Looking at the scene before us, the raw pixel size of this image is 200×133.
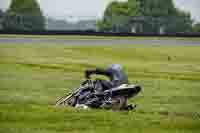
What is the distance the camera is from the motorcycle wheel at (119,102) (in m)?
8.12

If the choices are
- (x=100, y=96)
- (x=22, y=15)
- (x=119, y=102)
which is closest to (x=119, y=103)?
(x=119, y=102)

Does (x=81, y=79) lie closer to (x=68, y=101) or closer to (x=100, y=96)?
(x=68, y=101)

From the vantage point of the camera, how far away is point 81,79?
9.85m

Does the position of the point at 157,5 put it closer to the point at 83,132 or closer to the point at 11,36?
Result: the point at 11,36

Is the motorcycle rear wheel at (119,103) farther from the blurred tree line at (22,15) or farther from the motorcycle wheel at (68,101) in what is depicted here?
the blurred tree line at (22,15)

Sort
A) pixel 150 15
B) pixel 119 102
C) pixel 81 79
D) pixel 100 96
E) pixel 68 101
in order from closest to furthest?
pixel 119 102 → pixel 100 96 → pixel 68 101 → pixel 150 15 → pixel 81 79

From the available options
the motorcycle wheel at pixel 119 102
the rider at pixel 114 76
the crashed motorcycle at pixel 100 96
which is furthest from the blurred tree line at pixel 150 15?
the motorcycle wheel at pixel 119 102

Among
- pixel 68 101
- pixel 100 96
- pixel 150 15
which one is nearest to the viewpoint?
pixel 100 96

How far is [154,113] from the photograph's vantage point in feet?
27.2

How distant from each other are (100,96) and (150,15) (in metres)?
1.48

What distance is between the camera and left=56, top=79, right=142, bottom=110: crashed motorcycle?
316 inches

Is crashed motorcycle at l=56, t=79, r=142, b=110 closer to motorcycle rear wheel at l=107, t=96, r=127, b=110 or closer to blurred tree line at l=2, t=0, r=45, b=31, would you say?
motorcycle rear wheel at l=107, t=96, r=127, b=110

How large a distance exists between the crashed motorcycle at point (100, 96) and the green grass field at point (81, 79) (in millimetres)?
252

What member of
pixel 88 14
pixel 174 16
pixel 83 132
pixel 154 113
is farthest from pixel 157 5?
pixel 83 132
